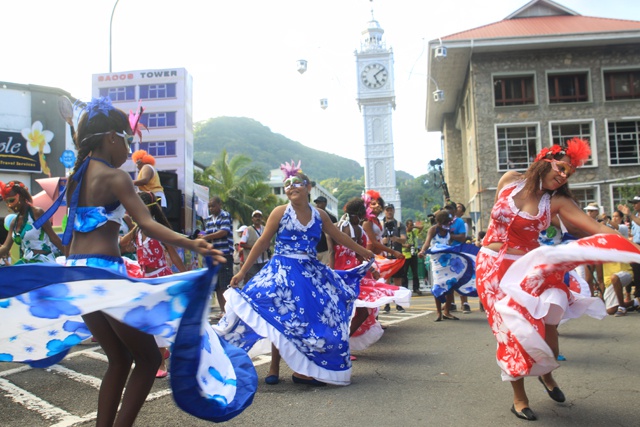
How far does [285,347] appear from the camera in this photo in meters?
5.18

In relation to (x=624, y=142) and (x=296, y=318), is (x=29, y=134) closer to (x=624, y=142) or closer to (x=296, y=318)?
(x=296, y=318)

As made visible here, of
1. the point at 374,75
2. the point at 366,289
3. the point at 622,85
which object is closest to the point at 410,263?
the point at 366,289

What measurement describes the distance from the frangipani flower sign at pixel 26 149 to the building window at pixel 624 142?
Answer: 89.3 feet

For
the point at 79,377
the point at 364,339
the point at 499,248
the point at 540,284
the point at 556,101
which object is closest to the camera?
the point at 540,284

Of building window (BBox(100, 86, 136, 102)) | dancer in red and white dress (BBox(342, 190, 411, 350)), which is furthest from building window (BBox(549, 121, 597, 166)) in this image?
dancer in red and white dress (BBox(342, 190, 411, 350))

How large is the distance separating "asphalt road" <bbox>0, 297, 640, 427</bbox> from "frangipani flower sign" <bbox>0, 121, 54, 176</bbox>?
23791mm

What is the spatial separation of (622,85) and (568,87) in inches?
101

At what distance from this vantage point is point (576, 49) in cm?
3111

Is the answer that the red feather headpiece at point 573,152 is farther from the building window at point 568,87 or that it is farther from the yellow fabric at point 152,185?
the building window at point 568,87

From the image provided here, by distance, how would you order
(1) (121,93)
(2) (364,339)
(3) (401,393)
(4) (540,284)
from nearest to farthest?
(4) (540,284) < (3) (401,393) < (2) (364,339) < (1) (121,93)

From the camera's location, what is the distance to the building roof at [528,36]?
30.2 meters

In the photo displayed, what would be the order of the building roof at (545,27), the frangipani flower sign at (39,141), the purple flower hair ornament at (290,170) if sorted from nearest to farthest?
the purple flower hair ornament at (290,170) → the frangipani flower sign at (39,141) → the building roof at (545,27)

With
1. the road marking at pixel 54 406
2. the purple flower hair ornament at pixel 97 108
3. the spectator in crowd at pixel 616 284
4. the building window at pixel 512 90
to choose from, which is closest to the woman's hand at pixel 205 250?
the purple flower hair ornament at pixel 97 108

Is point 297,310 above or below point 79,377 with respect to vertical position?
above
